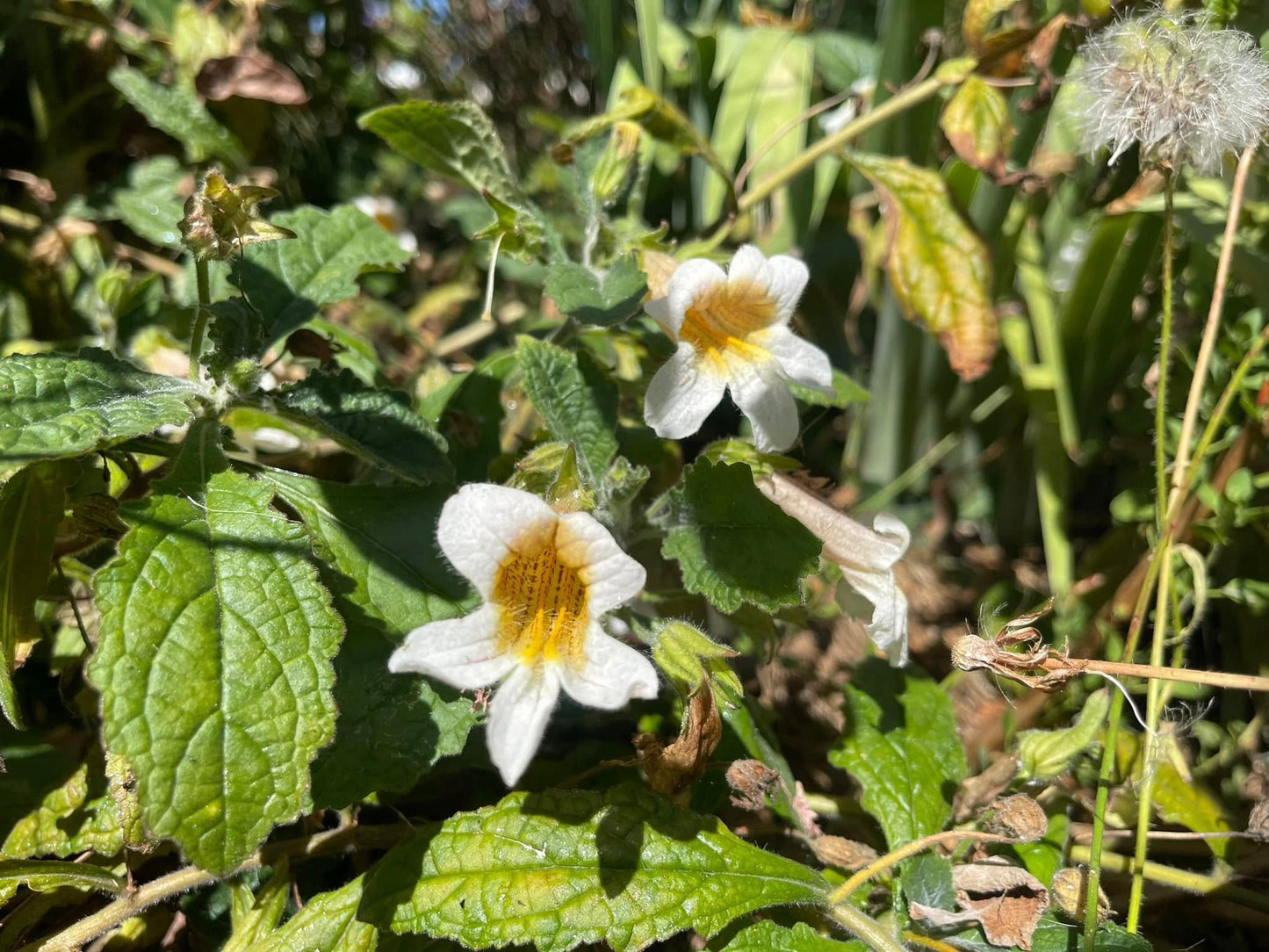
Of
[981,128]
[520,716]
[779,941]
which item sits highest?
[981,128]

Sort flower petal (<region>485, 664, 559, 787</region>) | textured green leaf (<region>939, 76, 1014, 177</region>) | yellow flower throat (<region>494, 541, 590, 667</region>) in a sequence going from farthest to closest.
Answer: textured green leaf (<region>939, 76, 1014, 177</region>) → yellow flower throat (<region>494, 541, 590, 667</region>) → flower petal (<region>485, 664, 559, 787</region>)

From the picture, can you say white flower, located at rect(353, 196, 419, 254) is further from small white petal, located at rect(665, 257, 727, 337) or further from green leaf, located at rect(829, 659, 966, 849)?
green leaf, located at rect(829, 659, 966, 849)

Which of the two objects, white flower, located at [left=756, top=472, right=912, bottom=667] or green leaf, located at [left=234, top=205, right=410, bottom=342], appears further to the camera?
green leaf, located at [left=234, top=205, right=410, bottom=342]

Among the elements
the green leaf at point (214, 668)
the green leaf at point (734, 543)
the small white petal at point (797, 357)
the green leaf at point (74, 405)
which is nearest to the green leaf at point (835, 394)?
the small white petal at point (797, 357)

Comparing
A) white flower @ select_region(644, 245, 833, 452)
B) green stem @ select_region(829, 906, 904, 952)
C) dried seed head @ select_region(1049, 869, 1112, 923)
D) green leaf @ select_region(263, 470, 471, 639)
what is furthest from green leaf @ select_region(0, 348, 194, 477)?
dried seed head @ select_region(1049, 869, 1112, 923)

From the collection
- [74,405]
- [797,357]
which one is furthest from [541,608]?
[74,405]

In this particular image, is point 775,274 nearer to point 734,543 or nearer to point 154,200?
point 734,543

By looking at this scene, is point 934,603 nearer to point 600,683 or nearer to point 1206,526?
point 1206,526
